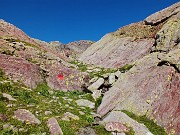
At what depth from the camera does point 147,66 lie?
3319 centimetres

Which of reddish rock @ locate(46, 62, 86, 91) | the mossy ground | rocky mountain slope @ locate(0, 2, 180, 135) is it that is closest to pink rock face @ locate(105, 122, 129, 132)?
rocky mountain slope @ locate(0, 2, 180, 135)

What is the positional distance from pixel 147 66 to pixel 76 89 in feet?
35.8

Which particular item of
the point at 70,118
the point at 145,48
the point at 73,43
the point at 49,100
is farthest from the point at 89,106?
the point at 73,43

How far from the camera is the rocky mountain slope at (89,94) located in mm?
24688

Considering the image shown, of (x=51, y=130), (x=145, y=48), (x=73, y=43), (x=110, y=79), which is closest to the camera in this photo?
(x=51, y=130)

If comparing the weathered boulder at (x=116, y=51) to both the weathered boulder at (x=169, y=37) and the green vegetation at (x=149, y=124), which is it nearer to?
the weathered boulder at (x=169, y=37)

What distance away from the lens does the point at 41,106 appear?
28891 mm

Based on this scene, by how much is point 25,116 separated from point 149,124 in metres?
10.6

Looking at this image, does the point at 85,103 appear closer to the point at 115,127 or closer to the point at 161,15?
the point at 115,127

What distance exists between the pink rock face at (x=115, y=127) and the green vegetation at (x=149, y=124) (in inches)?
77.0

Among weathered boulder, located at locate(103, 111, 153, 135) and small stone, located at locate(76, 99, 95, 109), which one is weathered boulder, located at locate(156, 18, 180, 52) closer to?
small stone, located at locate(76, 99, 95, 109)

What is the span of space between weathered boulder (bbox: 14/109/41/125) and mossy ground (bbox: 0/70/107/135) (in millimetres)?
377

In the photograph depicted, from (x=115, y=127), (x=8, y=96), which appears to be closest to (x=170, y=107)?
(x=115, y=127)

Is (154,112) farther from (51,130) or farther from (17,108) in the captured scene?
(17,108)
